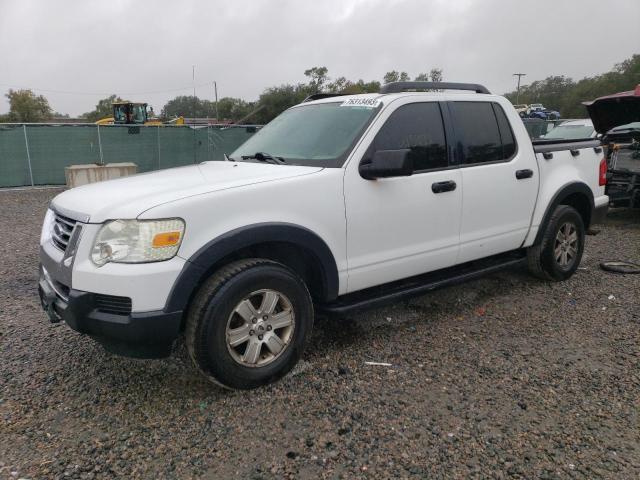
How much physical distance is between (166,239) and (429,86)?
2480 mm

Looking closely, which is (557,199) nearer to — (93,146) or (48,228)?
(48,228)

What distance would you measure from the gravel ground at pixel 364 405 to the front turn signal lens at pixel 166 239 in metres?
0.99

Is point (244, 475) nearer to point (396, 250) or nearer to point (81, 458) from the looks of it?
point (81, 458)

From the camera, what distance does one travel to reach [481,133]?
411cm

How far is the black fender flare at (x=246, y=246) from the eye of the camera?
2668mm

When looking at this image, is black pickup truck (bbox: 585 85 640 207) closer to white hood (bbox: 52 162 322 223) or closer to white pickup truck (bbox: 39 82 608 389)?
white pickup truck (bbox: 39 82 608 389)

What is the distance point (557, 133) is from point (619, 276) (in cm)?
754

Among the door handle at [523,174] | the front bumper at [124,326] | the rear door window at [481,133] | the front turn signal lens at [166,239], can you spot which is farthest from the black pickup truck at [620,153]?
the front bumper at [124,326]

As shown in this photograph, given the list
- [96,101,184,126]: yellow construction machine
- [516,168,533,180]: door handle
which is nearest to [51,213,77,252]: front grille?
[516,168,533,180]: door handle

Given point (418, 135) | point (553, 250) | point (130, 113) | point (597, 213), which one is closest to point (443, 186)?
point (418, 135)

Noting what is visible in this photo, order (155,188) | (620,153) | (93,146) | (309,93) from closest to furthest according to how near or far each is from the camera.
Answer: (155,188) < (620,153) < (93,146) < (309,93)

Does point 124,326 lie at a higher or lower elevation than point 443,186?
lower

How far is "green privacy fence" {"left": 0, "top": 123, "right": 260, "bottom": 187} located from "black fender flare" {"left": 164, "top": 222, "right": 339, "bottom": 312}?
521 inches

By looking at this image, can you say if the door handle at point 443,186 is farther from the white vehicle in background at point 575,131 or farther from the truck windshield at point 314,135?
the white vehicle in background at point 575,131
